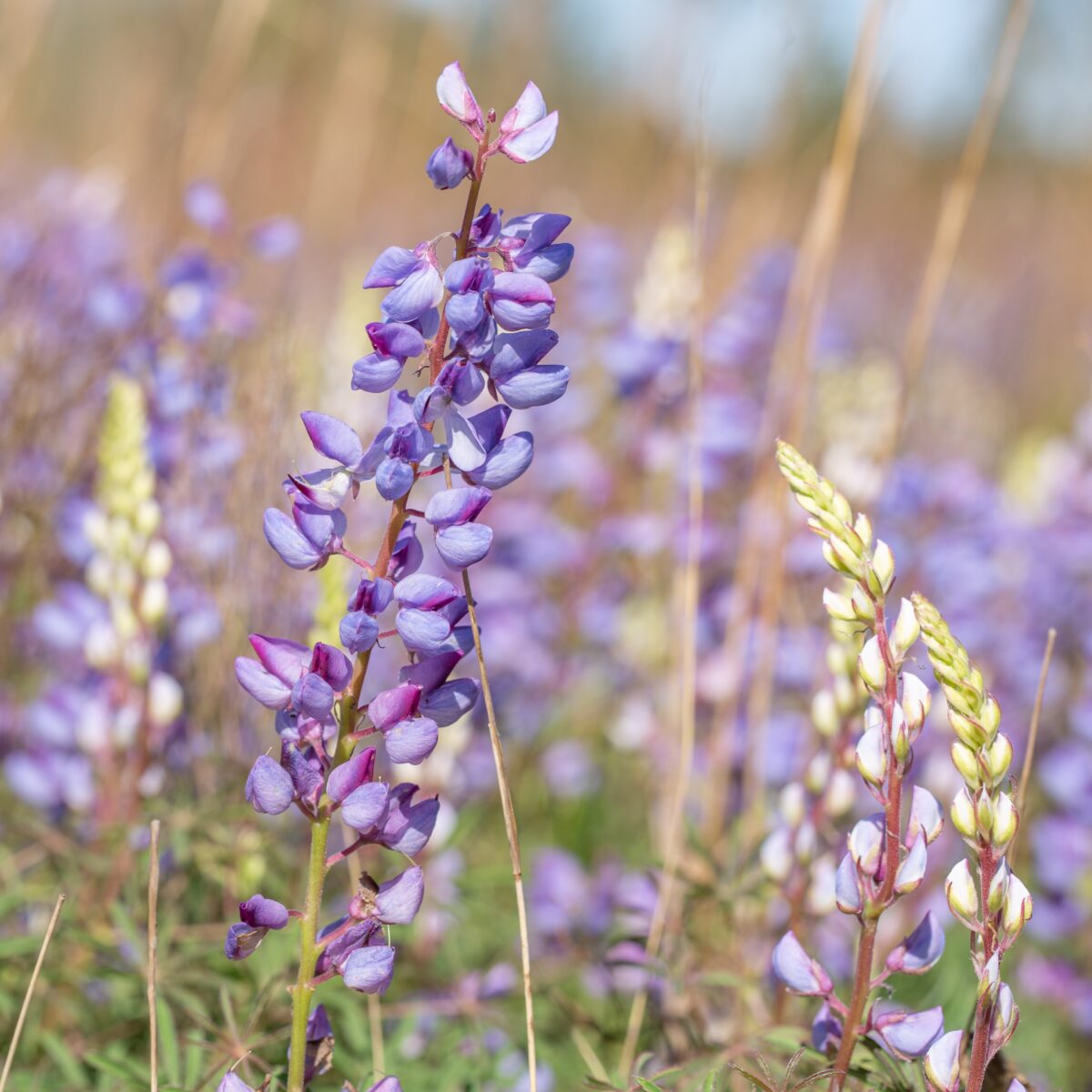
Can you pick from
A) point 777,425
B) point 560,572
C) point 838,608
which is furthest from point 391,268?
point 560,572

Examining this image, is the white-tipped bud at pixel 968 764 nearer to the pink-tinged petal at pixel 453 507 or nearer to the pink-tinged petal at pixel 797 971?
the pink-tinged petal at pixel 797 971

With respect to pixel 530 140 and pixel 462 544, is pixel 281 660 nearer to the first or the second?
pixel 462 544

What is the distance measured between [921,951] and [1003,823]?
0.18 m

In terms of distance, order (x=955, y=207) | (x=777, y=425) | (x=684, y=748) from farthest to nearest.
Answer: (x=777, y=425) → (x=955, y=207) → (x=684, y=748)

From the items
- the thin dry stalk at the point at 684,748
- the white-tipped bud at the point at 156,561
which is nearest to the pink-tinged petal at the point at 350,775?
the thin dry stalk at the point at 684,748

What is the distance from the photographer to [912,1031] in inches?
38.0

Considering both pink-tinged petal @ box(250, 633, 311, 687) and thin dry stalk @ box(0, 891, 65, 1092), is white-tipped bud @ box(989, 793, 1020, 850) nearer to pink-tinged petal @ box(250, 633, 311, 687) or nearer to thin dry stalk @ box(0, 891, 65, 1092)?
pink-tinged petal @ box(250, 633, 311, 687)

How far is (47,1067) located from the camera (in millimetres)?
1525

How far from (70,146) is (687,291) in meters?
6.78

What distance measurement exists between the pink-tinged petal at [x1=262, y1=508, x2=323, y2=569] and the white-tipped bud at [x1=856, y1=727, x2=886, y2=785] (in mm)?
413

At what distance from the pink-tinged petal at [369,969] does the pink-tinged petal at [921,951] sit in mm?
381

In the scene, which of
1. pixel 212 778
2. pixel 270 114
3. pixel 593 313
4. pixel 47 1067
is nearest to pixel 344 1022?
pixel 47 1067

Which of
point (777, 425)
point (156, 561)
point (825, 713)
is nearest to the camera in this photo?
point (825, 713)

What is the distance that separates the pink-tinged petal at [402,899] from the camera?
926 millimetres
